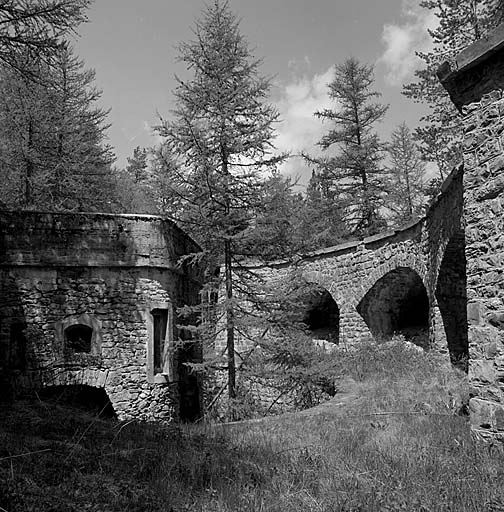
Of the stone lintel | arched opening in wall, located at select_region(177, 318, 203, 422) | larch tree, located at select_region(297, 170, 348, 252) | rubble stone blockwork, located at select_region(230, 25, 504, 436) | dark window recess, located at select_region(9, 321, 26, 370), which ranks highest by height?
larch tree, located at select_region(297, 170, 348, 252)

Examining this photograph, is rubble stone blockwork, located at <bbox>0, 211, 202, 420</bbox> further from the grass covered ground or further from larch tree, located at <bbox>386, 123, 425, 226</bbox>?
larch tree, located at <bbox>386, 123, 425, 226</bbox>

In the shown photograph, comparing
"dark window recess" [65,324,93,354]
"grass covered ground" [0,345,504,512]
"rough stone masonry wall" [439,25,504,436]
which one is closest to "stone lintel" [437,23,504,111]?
"rough stone masonry wall" [439,25,504,436]

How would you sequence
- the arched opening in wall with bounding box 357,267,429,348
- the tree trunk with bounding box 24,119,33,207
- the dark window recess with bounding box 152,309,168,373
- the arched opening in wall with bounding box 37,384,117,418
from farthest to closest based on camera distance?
the tree trunk with bounding box 24,119,33,207 < the arched opening in wall with bounding box 357,267,429,348 < the dark window recess with bounding box 152,309,168,373 < the arched opening in wall with bounding box 37,384,117,418

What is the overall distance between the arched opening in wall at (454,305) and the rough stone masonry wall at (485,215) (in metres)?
4.95

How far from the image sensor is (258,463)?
494 cm

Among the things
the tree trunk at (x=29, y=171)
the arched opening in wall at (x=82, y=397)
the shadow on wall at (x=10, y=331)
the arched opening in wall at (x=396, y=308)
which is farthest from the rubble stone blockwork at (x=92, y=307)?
the arched opening in wall at (x=396, y=308)

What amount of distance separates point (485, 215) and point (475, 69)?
1.73 m

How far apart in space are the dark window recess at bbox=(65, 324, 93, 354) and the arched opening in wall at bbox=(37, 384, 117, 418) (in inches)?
33.6

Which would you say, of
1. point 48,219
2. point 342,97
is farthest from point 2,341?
point 342,97

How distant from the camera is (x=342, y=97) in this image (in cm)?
2405

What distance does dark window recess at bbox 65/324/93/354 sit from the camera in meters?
11.4

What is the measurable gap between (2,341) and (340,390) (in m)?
7.52

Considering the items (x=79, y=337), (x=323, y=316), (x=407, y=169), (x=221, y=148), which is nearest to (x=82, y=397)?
(x=79, y=337)

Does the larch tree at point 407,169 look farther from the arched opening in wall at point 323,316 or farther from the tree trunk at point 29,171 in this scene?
the tree trunk at point 29,171
